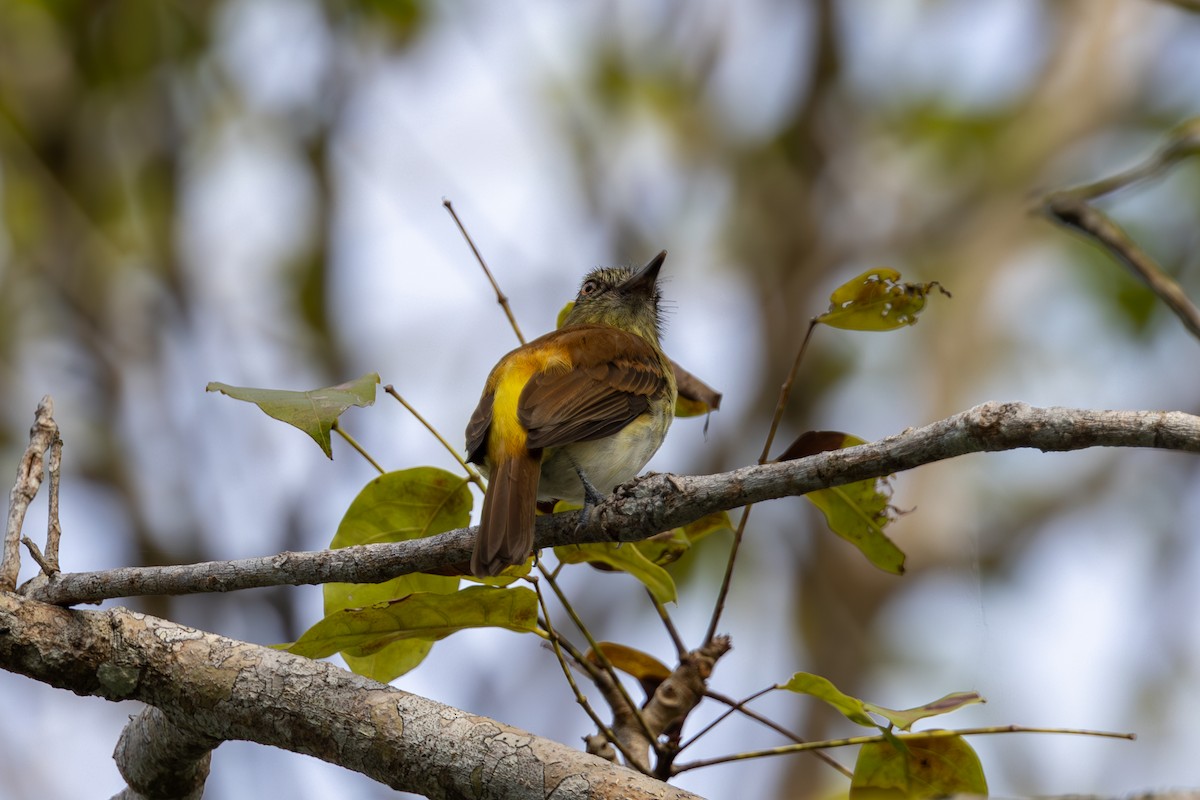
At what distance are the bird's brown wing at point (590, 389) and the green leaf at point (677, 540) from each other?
1.60ft

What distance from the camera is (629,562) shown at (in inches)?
113

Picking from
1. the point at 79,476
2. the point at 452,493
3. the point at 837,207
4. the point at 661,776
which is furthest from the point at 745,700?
the point at 837,207

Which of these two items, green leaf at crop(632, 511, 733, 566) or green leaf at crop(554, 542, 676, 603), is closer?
green leaf at crop(554, 542, 676, 603)

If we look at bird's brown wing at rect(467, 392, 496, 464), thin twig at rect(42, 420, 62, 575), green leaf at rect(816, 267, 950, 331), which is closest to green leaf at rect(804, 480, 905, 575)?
green leaf at rect(816, 267, 950, 331)

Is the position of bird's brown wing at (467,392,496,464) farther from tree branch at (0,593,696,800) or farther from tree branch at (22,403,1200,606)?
tree branch at (0,593,696,800)

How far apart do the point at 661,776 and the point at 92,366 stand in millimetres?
5274

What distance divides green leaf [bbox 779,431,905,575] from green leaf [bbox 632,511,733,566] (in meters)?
0.24

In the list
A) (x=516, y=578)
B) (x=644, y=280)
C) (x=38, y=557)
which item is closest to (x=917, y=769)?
(x=516, y=578)

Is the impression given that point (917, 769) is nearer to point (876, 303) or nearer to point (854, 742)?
point (854, 742)

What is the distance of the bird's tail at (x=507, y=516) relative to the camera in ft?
8.75

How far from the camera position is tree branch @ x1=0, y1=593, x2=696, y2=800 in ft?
7.45

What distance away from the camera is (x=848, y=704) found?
7.82 feet

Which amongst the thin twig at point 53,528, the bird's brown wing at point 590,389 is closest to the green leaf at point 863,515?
the bird's brown wing at point 590,389

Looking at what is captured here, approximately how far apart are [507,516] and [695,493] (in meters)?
0.60
